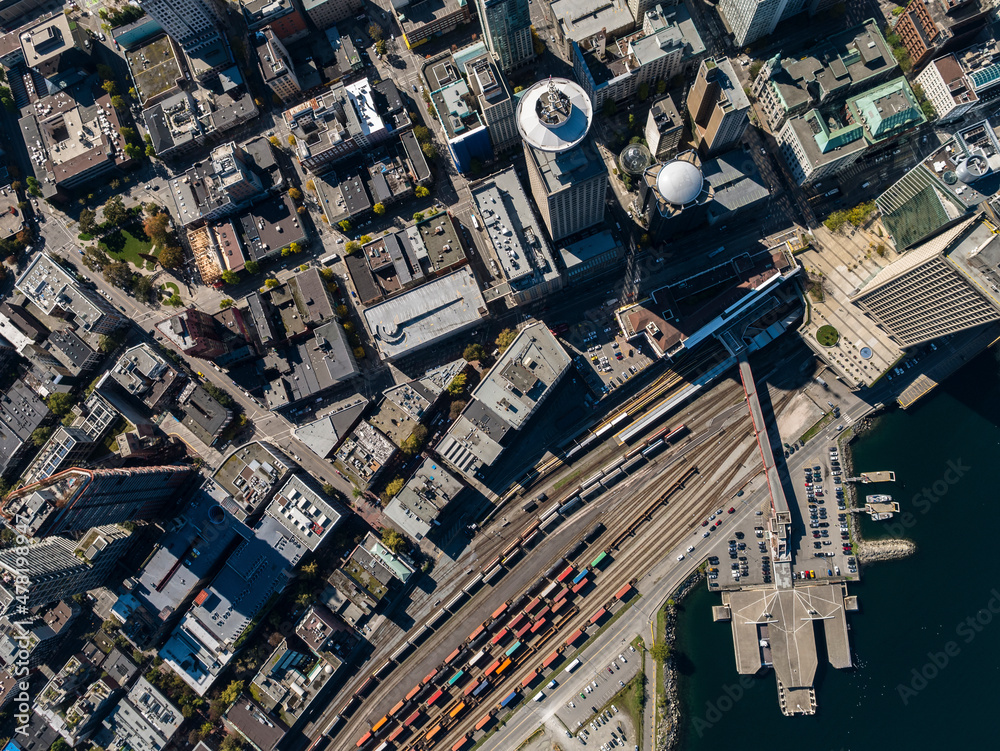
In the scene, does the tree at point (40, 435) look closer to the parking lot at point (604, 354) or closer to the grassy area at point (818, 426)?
the parking lot at point (604, 354)

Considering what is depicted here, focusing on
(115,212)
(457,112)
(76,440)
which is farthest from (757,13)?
(76,440)

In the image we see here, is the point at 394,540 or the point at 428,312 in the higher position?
the point at 428,312

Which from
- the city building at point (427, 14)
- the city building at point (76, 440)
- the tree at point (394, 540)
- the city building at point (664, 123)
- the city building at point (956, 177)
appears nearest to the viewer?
the city building at point (956, 177)

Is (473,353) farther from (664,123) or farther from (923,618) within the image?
(923,618)

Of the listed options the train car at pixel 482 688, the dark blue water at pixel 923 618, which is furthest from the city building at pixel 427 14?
the train car at pixel 482 688

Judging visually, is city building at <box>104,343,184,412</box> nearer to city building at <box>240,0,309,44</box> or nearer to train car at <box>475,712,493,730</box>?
city building at <box>240,0,309,44</box>

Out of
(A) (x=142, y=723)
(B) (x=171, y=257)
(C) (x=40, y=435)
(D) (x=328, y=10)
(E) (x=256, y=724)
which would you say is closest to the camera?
(E) (x=256, y=724)

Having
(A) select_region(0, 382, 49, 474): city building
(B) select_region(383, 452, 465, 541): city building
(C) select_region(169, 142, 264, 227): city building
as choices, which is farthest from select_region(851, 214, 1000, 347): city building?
(A) select_region(0, 382, 49, 474): city building
